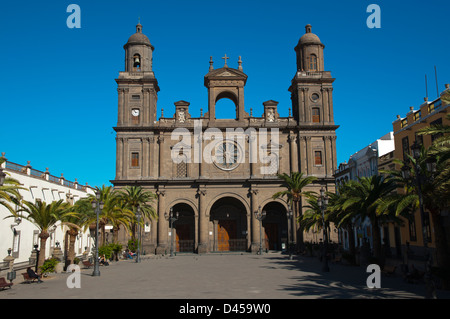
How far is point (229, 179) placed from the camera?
5125 centimetres

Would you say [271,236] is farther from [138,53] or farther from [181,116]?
[138,53]

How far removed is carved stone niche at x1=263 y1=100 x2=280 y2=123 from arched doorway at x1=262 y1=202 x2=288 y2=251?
10902 millimetres

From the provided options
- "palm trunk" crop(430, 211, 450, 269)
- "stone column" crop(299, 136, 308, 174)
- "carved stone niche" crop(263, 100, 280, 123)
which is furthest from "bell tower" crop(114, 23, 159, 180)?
"palm trunk" crop(430, 211, 450, 269)

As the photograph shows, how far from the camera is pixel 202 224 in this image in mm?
50156

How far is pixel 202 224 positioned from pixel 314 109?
20703mm

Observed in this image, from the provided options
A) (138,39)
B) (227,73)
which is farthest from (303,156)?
(138,39)

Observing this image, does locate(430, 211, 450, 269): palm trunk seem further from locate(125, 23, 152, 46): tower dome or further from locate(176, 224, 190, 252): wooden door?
locate(125, 23, 152, 46): tower dome

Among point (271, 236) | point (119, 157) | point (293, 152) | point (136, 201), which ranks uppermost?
point (293, 152)

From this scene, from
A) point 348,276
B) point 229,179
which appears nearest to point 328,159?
point 229,179

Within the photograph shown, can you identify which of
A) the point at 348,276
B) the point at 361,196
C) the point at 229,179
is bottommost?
the point at 348,276

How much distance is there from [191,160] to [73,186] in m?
18.8
